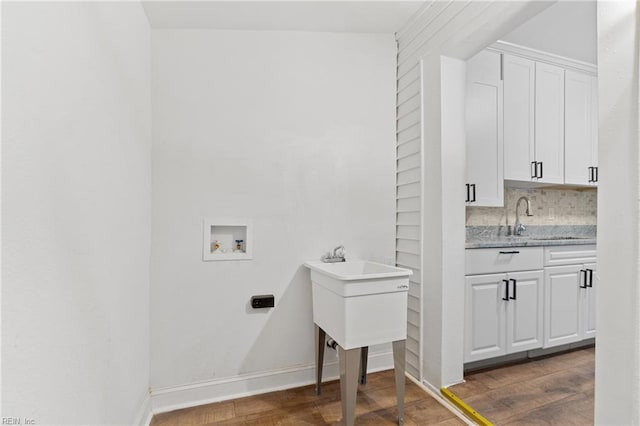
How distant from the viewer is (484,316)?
7.20ft

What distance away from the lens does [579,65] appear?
2.90 m

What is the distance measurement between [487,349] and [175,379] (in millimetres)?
2039

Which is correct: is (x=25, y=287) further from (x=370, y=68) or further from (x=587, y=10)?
(x=587, y=10)

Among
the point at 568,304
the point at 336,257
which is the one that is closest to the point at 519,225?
the point at 568,304

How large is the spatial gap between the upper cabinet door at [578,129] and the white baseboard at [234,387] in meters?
2.57

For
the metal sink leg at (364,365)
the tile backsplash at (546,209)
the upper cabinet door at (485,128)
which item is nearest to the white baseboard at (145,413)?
the metal sink leg at (364,365)

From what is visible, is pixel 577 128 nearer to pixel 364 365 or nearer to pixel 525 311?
pixel 525 311

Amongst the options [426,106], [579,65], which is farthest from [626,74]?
[579,65]

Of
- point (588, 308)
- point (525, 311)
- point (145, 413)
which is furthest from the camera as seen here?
point (588, 308)

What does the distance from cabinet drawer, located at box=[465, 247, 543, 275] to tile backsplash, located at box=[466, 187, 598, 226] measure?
58 cm

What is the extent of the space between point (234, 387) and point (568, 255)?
2.64m

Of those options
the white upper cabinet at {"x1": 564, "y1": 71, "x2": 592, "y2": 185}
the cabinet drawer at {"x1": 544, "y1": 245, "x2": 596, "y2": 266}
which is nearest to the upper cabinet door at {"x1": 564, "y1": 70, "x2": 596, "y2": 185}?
the white upper cabinet at {"x1": 564, "y1": 71, "x2": 592, "y2": 185}

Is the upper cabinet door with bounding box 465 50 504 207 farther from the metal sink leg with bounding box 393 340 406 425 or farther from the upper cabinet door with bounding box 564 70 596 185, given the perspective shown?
the metal sink leg with bounding box 393 340 406 425

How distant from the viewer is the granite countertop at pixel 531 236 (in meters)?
2.30
